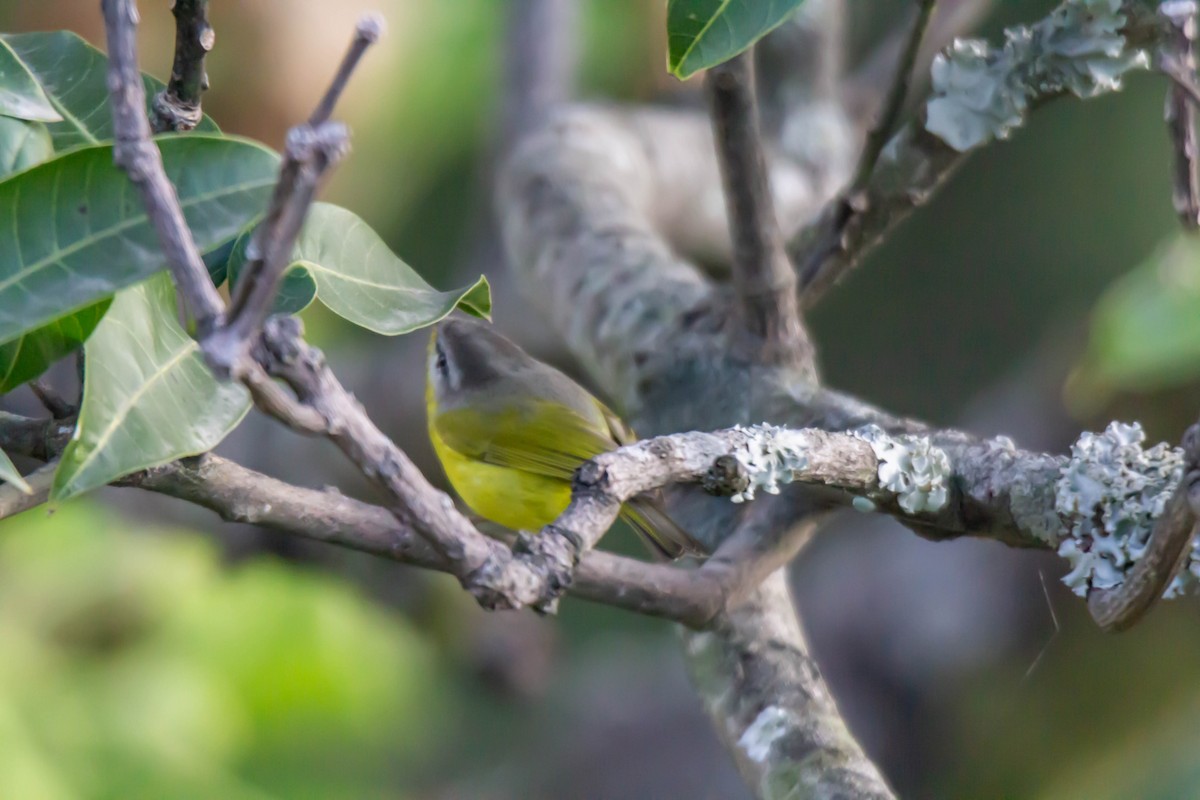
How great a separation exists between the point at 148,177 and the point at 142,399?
187 millimetres

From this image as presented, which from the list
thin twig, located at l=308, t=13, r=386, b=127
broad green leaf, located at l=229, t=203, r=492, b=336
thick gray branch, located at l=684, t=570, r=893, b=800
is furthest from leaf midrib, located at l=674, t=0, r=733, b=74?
thick gray branch, located at l=684, t=570, r=893, b=800

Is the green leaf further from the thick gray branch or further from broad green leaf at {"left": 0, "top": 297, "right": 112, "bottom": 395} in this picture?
the thick gray branch

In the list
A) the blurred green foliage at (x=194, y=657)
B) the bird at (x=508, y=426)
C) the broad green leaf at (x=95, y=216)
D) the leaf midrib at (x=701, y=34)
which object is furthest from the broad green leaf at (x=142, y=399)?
the blurred green foliage at (x=194, y=657)

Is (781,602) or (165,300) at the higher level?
(165,300)

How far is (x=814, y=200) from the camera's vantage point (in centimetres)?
254

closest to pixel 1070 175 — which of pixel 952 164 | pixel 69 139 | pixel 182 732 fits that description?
pixel 952 164

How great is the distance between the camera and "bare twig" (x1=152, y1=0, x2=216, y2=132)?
2.56 ft

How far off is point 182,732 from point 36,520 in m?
0.60

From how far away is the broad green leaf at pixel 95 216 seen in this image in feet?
2.23

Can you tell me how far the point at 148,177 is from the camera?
53 centimetres

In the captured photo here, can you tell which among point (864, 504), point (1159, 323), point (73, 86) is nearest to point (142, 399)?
point (73, 86)

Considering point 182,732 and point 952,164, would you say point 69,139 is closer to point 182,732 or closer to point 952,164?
point 952,164

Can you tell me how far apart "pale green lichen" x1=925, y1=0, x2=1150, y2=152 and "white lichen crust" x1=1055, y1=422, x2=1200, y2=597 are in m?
0.35

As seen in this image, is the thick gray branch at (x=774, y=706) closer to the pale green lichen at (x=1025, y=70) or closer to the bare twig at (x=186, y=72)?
the pale green lichen at (x=1025, y=70)
